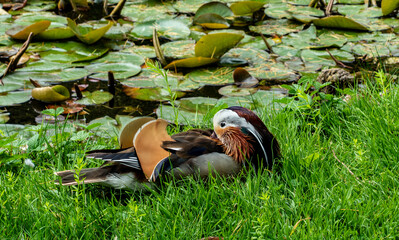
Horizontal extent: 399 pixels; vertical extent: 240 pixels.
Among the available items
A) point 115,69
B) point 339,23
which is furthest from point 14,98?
point 339,23

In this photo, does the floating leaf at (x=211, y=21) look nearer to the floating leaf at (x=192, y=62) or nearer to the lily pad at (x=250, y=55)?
the lily pad at (x=250, y=55)

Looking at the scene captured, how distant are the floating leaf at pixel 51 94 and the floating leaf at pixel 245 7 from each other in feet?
7.47

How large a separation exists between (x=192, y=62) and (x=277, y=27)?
1.44 metres

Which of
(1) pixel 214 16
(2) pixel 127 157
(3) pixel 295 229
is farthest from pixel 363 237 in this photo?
(1) pixel 214 16

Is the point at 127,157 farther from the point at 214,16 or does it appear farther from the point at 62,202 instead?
the point at 214,16

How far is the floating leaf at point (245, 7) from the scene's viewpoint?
5075 millimetres

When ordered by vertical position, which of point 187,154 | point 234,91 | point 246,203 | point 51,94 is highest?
point 187,154

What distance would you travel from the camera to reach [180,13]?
5.40 metres

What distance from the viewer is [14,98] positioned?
3646mm

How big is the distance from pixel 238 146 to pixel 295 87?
31.2 inches

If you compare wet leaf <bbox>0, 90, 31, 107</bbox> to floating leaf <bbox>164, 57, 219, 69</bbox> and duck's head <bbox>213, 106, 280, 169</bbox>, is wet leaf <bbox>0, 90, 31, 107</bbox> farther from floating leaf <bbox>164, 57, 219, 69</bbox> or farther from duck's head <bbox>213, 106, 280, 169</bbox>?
duck's head <bbox>213, 106, 280, 169</bbox>

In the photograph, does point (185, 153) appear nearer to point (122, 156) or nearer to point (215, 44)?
point (122, 156)

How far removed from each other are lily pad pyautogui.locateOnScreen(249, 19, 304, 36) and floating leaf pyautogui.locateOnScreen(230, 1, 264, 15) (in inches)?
7.2

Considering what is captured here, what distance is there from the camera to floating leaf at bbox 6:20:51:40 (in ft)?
14.4
